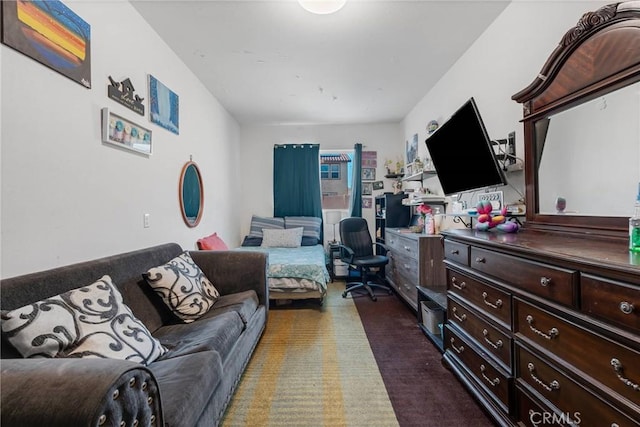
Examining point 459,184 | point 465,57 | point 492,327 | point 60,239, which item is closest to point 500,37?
point 465,57

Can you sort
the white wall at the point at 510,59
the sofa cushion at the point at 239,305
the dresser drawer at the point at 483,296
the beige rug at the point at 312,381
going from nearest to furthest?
the dresser drawer at the point at 483,296
the beige rug at the point at 312,381
the white wall at the point at 510,59
the sofa cushion at the point at 239,305

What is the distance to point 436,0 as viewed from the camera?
190 cm

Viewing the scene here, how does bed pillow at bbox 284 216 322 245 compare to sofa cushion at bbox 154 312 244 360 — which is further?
bed pillow at bbox 284 216 322 245

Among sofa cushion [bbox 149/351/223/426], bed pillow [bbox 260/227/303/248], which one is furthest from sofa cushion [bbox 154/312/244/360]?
bed pillow [bbox 260/227/303/248]

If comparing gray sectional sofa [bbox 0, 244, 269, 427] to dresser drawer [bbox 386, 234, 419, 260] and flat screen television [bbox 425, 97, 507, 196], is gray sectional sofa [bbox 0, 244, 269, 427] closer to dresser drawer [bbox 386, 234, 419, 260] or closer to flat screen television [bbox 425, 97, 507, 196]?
dresser drawer [bbox 386, 234, 419, 260]

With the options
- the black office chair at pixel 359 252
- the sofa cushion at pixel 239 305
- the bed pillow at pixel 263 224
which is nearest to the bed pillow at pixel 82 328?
the sofa cushion at pixel 239 305

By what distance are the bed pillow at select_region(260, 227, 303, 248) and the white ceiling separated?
1903mm

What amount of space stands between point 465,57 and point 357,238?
7.99 feet

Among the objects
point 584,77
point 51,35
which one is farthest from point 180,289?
point 584,77

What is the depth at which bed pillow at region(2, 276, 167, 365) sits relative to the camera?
0.96 metres

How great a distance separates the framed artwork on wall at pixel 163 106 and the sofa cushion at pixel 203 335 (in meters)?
1.63

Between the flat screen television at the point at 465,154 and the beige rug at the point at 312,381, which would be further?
the flat screen television at the point at 465,154

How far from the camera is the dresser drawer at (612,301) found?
0.78m

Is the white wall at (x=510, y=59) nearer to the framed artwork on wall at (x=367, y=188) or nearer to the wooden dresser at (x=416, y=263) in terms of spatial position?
the wooden dresser at (x=416, y=263)
